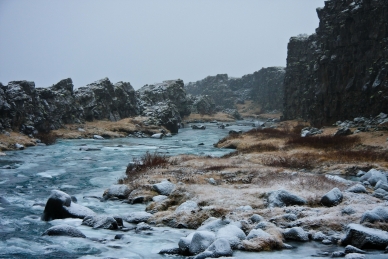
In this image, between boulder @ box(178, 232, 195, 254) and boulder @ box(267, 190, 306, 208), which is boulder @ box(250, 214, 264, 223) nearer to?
boulder @ box(267, 190, 306, 208)

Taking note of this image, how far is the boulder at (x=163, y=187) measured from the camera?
15633 mm

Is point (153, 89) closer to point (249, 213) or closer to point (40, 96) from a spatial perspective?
point (40, 96)

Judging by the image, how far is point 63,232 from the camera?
1004 centimetres

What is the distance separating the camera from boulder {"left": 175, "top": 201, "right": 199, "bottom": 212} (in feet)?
39.7

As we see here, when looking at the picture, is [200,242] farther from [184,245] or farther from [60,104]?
[60,104]

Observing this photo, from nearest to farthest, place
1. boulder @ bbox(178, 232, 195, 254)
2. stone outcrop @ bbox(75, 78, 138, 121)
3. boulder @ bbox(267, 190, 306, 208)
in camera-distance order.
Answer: boulder @ bbox(178, 232, 195, 254) → boulder @ bbox(267, 190, 306, 208) → stone outcrop @ bbox(75, 78, 138, 121)

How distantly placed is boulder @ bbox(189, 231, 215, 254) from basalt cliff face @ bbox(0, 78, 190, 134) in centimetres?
3830

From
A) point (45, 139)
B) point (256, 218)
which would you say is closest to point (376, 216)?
point (256, 218)

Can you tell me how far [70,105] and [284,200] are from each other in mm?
53382

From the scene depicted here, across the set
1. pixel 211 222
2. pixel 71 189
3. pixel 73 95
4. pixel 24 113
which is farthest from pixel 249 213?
pixel 73 95

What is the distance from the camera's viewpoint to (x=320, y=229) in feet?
32.6

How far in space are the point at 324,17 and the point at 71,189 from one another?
156ft

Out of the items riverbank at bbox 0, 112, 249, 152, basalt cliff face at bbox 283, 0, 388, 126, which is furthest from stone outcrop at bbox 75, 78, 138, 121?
basalt cliff face at bbox 283, 0, 388, 126

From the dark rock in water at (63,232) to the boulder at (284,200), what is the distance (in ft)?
20.2
